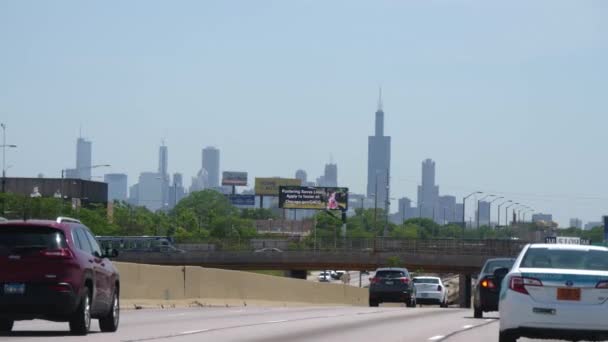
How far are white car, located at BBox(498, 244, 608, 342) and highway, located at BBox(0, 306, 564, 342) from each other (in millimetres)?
4735

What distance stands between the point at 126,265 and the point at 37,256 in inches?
547

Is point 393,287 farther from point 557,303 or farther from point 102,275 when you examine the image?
point 557,303

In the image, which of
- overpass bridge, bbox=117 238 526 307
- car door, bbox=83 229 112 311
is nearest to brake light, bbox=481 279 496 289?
car door, bbox=83 229 112 311

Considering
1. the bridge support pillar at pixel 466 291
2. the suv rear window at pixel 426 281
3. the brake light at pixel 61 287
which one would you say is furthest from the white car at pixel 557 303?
the bridge support pillar at pixel 466 291

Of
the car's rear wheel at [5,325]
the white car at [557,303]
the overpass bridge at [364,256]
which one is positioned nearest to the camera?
the white car at [557,303]

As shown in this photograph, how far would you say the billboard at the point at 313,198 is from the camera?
547ft

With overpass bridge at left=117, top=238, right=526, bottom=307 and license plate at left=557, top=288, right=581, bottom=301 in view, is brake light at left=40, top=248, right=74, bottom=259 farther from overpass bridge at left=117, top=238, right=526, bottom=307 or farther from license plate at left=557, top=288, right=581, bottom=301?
overpass bridge at left=117, top=238, right=526, bottom=307

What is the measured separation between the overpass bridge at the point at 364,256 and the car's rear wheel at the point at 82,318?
82.0 m

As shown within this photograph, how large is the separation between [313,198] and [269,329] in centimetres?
14298

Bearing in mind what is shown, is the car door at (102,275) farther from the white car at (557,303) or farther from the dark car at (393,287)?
the dark car at (393,287)

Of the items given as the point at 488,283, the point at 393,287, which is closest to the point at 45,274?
the point at 488,283

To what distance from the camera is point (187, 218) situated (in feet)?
591

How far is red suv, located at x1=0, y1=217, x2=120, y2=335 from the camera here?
A: 2088 cm

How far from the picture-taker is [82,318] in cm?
2133
